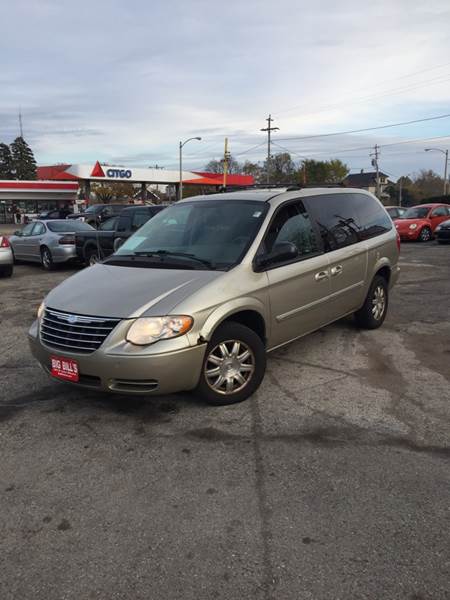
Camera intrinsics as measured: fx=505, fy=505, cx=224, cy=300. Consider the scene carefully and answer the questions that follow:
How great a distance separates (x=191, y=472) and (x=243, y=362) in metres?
1.19

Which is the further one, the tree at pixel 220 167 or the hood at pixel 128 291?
the tree at pixel 220 167

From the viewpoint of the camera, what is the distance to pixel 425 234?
21.0 m

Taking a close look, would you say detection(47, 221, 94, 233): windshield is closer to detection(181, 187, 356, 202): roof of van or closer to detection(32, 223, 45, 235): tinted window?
detection(32, 223, 45, 235): tinted window

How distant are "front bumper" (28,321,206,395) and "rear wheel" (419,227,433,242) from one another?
19.2 m

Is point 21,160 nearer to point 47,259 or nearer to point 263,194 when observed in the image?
point 47,259

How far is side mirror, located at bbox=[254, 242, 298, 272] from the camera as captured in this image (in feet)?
14.4

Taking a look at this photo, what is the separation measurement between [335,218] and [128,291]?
8.93 feet

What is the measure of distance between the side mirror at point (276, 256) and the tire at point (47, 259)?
1058 centimetres

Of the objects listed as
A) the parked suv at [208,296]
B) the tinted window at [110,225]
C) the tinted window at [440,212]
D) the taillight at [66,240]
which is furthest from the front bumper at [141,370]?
the tinted window at [440,212]

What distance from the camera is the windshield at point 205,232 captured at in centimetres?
450

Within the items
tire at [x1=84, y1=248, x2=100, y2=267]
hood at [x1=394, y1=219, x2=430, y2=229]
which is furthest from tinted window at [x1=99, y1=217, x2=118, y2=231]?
hood at [x1=394, y1=219, x2=430, y2=229]

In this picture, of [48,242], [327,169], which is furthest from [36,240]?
[327,169]

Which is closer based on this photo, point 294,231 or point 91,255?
point 294,231

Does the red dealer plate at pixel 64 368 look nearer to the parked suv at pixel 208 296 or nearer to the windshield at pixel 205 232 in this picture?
the parked suv at pixel 208 296
